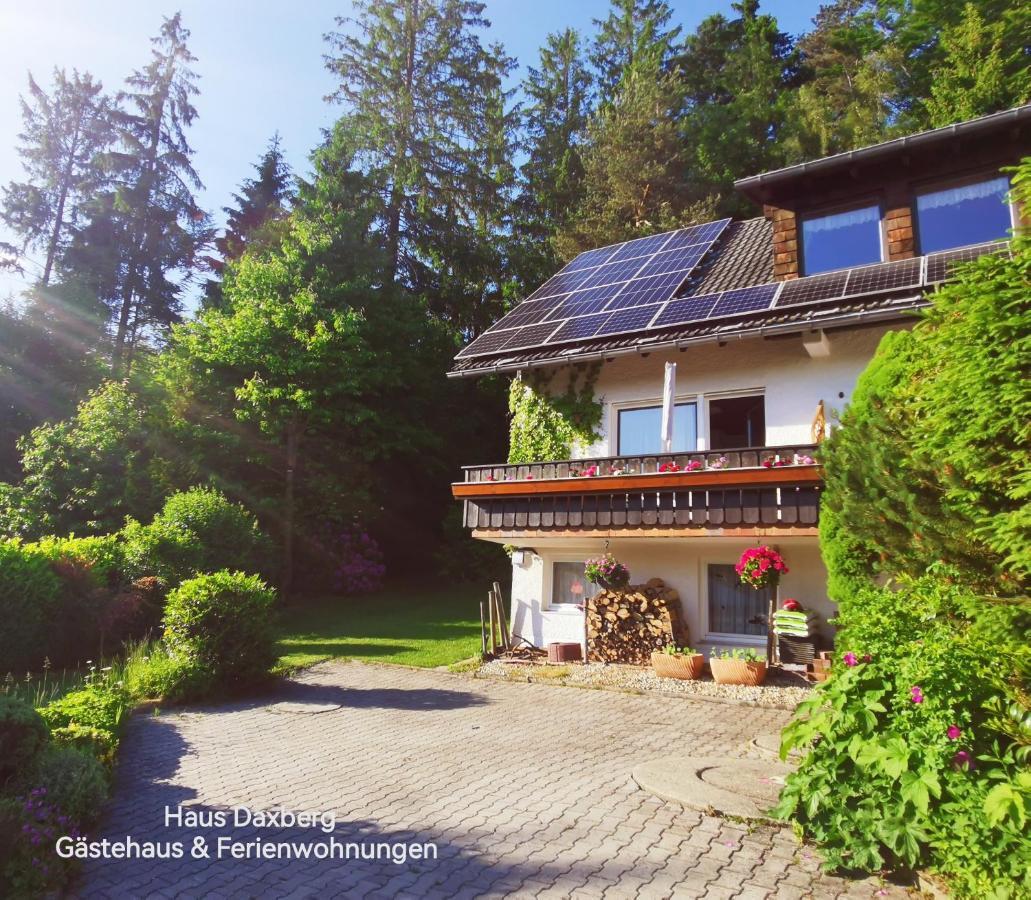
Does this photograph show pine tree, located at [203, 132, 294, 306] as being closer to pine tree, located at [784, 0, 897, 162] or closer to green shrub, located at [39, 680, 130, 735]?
pine tree, located at [784, 0, 897, 162]

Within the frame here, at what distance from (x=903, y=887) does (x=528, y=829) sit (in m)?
2.34

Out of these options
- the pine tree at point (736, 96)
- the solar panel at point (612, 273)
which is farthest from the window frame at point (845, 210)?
the pine tree at point (736, 96)

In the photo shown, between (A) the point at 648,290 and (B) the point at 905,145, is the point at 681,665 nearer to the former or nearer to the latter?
(A) the point at 648,290

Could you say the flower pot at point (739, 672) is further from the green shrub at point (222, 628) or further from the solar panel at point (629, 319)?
the green shrub at point (222, 628)

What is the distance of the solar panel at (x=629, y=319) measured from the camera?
12.3m

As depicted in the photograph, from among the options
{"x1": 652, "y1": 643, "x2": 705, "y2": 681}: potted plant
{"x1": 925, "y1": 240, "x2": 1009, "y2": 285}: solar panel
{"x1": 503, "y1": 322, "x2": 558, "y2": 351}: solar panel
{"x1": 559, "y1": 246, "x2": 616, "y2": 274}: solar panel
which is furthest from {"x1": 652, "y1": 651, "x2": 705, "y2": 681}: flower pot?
{"x1": 559, "y1": 246, "x2": 616, "y2": 274}: solar panel

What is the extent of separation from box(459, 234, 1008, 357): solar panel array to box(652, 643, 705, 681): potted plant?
5.47 m

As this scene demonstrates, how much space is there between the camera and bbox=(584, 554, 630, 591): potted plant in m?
11.5

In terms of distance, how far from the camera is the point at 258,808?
17.4 feet

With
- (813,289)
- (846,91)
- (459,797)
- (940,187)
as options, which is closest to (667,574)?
(813,289)

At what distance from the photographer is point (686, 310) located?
476 inches

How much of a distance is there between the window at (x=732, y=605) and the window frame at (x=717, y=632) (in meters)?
0.04

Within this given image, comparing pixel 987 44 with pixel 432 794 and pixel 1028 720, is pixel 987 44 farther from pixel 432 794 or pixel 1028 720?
pixel 432 794

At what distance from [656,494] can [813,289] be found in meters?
4.29
